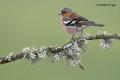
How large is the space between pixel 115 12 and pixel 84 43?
4581mm

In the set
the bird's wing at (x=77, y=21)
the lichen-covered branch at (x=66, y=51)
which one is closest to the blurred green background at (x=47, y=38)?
the bird's wing at (x=77, y=21)

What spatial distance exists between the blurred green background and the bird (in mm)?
934

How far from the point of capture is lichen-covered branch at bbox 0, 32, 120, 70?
4227 mm

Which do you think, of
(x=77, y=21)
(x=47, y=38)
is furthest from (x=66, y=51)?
(x=47, y=38)

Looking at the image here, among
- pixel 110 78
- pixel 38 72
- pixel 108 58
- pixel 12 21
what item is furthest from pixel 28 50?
pixel 12 21

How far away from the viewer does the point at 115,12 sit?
29.3ft

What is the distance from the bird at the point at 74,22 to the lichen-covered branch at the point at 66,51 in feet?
0.55

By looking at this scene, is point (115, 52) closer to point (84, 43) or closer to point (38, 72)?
point (38, 72)

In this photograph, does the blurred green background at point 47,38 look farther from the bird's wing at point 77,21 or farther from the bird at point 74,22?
the bird's wing at point 77,21

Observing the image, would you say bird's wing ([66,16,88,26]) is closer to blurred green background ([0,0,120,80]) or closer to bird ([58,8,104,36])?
bird ([58,8,104,36])

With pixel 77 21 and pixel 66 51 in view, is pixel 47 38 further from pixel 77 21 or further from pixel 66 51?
pixel 66 51

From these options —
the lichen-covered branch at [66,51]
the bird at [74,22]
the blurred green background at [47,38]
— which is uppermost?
the bird at [74,22]

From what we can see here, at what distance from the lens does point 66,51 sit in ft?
14.1

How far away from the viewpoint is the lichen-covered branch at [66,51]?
423cm
